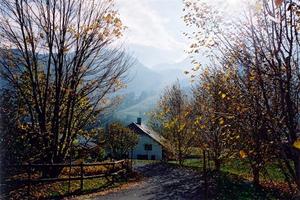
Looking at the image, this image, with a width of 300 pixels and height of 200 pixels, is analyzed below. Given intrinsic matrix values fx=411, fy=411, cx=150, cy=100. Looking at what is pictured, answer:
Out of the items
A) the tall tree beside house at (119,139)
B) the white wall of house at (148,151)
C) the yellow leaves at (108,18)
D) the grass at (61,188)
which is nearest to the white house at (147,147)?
the white wall of house at (148,151)

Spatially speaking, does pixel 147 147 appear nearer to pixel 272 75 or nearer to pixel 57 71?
pixel 57 71

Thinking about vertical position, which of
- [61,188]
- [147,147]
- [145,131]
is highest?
[145,131]

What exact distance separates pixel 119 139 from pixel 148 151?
3992cm

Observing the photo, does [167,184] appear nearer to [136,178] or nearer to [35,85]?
[136,178]

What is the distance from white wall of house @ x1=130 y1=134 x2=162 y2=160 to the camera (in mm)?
83188

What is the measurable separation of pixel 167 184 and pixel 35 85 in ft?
33.4

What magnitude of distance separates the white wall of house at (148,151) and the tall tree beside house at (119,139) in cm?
3728

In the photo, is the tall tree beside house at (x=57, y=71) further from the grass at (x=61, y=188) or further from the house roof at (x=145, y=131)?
the house roof at (x=145, y=131)

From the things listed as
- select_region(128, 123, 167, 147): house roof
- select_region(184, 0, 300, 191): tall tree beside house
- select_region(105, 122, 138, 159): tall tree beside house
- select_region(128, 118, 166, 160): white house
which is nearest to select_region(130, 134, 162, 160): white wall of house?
select_region(128, 118, 166, 160): white house

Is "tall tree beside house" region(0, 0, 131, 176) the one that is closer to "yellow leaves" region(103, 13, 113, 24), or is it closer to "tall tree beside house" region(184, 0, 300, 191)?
"yellow leaves" region(103, 13, 113, 24)

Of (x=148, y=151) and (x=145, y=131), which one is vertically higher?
(x=145, y=131)

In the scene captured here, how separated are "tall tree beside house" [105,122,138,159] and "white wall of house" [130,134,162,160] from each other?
37283 mm

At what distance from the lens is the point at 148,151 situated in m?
84.2

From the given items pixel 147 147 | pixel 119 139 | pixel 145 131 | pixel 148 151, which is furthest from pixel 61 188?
pixel 148 151
